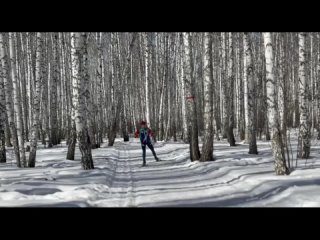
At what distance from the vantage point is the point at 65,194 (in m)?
7.73

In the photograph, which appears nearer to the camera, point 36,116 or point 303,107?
point 303,107

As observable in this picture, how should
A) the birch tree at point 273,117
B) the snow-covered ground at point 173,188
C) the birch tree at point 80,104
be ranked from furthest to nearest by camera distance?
the birch tree at point 80,104
the birch tree at point 273,117
the snow-covered ground at point 173,188

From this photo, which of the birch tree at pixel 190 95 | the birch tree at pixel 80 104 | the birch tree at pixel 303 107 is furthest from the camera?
the birch tree at pixel 190 95

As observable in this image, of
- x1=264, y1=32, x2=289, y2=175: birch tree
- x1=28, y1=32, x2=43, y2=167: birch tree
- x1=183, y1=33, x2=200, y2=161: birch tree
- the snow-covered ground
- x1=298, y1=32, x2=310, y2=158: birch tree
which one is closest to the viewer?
the snow-covered ground

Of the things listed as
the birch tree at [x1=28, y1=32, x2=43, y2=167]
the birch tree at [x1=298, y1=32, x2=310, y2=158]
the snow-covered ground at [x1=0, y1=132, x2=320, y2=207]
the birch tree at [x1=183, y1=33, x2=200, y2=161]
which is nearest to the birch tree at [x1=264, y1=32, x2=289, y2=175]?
the snow-covered ground at [x1=0, y1=132, x2=320, y2=207]

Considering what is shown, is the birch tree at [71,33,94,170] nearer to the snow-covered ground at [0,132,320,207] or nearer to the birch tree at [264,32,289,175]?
the snow-covered ground at [0,132,320,207]

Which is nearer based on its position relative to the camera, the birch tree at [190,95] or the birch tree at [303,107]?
the birch tree at [303,107]

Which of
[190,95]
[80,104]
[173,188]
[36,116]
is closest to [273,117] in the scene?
[173,188]

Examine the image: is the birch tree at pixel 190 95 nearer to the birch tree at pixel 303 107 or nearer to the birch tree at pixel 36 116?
the birch tree at pixel 303 107

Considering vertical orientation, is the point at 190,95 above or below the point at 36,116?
above

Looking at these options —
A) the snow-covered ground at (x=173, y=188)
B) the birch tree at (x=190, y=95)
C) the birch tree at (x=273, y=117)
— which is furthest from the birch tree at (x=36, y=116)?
the birch tree at (x=273, y=117)

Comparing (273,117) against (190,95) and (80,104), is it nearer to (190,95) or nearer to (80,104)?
(190,95)
